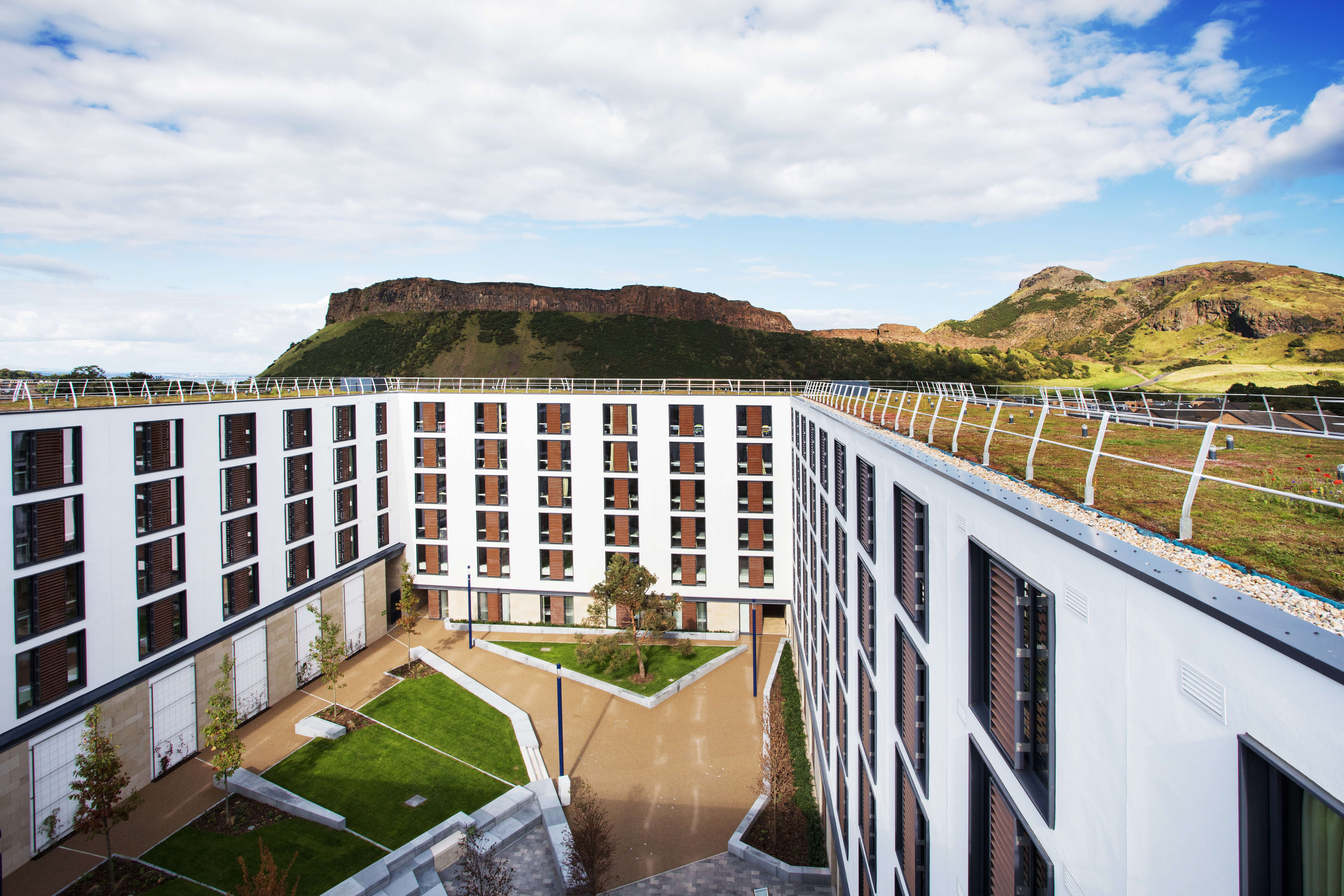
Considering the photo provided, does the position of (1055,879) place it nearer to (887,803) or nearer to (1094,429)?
(887,803)

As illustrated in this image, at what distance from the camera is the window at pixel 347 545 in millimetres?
34719

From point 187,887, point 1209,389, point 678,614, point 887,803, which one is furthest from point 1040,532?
point 1209,389

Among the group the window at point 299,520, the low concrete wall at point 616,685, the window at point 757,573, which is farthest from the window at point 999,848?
the window at point 299,520

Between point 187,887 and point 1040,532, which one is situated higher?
point 1040,532

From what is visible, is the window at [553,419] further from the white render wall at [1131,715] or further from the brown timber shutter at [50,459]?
the white render wall at [1131,715]

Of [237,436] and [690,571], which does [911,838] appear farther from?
[237,436]

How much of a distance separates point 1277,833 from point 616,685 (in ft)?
103

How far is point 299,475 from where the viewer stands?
3203 centimetres

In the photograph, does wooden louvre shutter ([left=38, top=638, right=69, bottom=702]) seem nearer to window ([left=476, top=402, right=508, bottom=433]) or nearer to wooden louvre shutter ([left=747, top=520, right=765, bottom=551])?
window ([left=476, top=402, right=508, bottom=433])

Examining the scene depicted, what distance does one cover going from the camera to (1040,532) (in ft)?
17.2

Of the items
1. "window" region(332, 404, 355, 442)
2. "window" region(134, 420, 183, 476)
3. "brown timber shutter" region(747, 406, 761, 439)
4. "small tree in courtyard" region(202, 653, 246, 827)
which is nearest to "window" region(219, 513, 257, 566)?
"window" region(134, 420, 183, 476)

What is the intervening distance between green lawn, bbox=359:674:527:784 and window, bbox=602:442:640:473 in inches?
591

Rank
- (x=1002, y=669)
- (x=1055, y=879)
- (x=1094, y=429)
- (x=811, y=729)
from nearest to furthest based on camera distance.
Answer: (x=1055, y=879) → (x=1002, y=669) → (x=1094, y=429) → (x=811, y=729)

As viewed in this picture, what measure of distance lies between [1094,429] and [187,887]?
28877 millimetres
